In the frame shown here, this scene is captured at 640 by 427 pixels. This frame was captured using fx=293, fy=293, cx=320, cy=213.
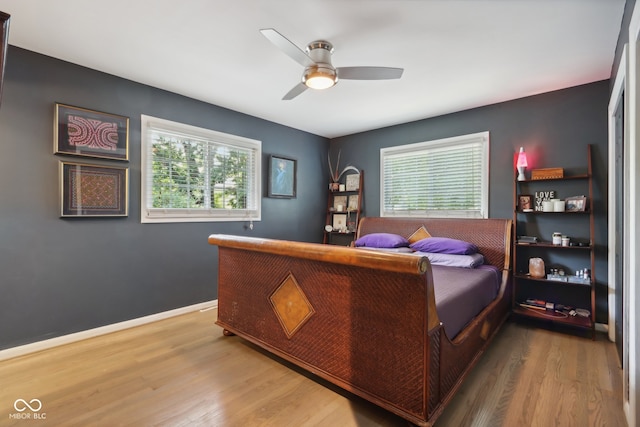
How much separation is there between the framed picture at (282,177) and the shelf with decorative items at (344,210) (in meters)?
0.83

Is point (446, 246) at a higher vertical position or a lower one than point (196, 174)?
lower

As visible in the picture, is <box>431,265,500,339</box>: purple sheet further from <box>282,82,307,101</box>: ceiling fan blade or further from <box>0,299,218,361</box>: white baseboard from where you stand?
<box>0,299,218,361</box>: white baseboard

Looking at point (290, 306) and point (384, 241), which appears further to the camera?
point (384, 241)

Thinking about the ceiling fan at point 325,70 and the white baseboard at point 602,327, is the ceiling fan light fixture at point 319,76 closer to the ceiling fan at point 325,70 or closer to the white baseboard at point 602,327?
the ceiling fan at point 325,70

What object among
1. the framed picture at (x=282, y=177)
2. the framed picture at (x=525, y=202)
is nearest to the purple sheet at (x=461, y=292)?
the framed picture at (x=525, y=202)

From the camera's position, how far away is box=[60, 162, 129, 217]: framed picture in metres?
2.64

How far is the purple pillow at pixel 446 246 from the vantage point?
10.5ft

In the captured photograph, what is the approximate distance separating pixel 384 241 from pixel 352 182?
1.57m

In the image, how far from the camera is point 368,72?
2.29 m

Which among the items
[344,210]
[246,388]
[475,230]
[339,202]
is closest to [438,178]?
[475,230]

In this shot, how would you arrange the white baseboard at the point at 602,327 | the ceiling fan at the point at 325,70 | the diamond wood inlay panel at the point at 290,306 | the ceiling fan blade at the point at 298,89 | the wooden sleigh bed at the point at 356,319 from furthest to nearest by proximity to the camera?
1. the white baseboard at the point at 602,327
2. the ceiling fan blade at the point at 298,89
3. the ceiling fan at the point at 325,70
4. the diamond wood inlay panel at the point at 290,306
5. the wooden sleigh bed at the point at 356,319

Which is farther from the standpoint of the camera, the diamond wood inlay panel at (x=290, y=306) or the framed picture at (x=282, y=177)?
the framed picture at (x=282, y=177)

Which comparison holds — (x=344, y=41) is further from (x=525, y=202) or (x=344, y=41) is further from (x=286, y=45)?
(x=525, y=202)

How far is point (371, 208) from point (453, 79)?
2268 mm
